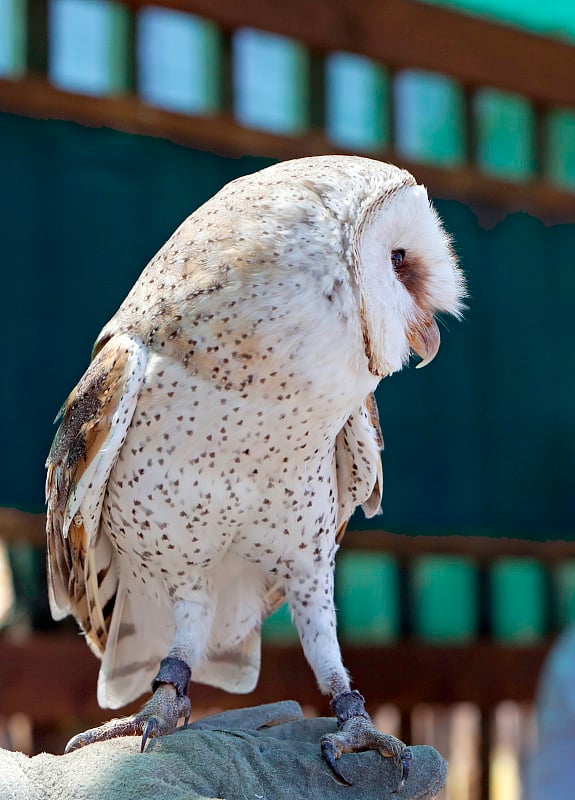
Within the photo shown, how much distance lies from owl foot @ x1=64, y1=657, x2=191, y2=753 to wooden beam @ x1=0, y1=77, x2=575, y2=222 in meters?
2.58

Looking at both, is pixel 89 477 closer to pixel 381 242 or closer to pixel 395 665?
pixel 381 242

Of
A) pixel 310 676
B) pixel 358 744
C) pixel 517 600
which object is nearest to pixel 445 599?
pixel 517 600

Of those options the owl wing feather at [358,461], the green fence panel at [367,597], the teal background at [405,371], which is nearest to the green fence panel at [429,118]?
the teal background at [405,371]

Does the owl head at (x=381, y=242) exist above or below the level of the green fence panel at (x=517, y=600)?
above

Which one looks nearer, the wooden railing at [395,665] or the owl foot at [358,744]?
the owl foot at [358,744]

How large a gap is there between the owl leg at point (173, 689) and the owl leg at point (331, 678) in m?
0.19

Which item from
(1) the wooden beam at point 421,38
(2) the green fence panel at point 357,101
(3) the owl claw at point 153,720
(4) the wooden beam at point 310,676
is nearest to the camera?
(3) the owl claw at point 153,720

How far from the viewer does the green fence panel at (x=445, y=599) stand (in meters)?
4.75

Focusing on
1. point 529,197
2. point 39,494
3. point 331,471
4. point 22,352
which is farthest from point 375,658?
point 331,471

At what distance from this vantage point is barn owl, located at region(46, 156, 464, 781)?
5.76ft

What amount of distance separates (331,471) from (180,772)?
2.07 feet

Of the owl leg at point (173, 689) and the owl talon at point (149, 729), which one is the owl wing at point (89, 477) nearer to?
the owl leg at point (173, 689)

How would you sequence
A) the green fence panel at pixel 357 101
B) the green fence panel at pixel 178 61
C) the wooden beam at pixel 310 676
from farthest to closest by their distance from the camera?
the green fence panel at pixel 357 101 < the green fence panel at pixel 178 61 < the wooden beam at pixel 310 676

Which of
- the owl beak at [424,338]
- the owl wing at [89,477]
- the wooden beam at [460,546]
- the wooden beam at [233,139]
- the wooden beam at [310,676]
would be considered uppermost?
the wooden beam at [233,139]
